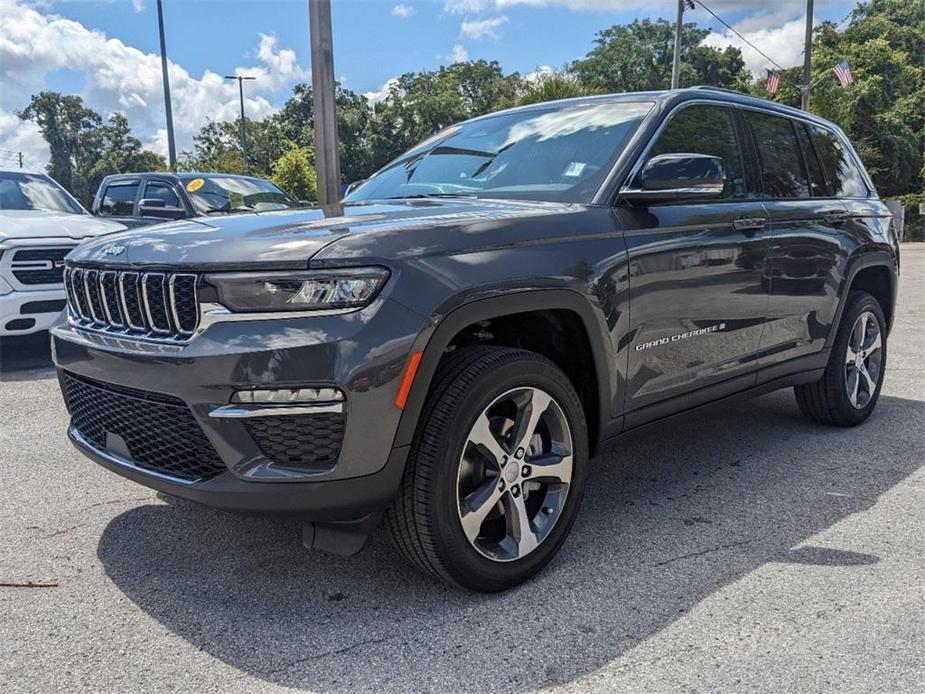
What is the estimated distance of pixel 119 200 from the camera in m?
9.77

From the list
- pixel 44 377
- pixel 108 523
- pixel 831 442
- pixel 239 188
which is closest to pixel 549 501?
pixel 108 523

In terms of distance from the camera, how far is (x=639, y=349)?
10.3 feet

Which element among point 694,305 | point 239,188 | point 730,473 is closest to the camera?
point 694,305

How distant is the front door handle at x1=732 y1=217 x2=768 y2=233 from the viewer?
3639 mm

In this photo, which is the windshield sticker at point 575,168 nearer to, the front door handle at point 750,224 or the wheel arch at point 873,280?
the front door handle at point 750,224

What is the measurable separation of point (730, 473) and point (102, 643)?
2945 mm

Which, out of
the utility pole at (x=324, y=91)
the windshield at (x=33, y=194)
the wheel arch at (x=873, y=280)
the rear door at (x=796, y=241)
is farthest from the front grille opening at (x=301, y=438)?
the windshield at (x=33, y=194)

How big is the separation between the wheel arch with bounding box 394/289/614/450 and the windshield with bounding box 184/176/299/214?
641 cm

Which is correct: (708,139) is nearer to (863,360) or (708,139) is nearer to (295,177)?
(863,360)

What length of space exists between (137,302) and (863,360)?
4.22 m

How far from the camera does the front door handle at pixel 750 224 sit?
364cm

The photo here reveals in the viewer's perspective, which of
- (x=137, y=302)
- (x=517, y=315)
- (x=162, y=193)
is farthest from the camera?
(x=162, y=193)

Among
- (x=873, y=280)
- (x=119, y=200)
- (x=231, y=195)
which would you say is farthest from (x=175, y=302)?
(x=119, y=200)

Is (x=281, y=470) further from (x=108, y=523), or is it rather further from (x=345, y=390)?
(x=108, y=523)
